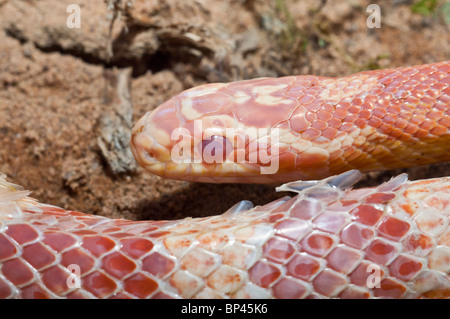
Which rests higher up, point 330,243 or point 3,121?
point 3,121

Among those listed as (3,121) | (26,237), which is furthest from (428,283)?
(3,121)

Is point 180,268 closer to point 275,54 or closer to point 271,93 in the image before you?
point 271,93

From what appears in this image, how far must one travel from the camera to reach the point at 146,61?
4.52m

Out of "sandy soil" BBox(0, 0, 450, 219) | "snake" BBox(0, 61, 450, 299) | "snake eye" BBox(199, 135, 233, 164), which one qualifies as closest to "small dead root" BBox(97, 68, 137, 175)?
"sandy soil" BBox(0, 0, 450, 219)

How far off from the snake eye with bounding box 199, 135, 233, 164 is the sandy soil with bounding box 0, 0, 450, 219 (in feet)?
2.06

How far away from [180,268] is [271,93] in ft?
4.96

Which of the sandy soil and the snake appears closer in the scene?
the snake

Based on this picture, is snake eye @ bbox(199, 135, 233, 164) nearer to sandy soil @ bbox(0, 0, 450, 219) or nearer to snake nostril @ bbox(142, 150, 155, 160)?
snake nostril @ bbox(142, 150, 155, 160)

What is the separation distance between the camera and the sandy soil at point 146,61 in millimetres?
3775

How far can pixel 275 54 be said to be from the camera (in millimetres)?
4609

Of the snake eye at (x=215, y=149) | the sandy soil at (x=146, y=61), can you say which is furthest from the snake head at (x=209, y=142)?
the sandy soil at (x=146, y=61)

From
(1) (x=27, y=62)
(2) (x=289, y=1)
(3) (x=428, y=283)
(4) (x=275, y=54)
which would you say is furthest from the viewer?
(2) (x=289, y=1)

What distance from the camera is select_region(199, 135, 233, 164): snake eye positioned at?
124 inches

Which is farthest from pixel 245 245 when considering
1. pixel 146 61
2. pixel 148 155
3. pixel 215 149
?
pixel 146 61
